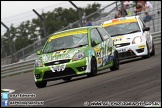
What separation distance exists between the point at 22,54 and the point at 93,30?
38.3 feet

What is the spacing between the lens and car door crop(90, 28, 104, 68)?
1358 centimetres

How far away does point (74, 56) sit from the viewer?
12.7 m

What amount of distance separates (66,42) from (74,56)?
110cm

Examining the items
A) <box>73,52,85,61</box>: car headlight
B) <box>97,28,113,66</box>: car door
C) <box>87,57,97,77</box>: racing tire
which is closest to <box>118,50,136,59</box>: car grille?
<box>97,28,113,66</box>: car door

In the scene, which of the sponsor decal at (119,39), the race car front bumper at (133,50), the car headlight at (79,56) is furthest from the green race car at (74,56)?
the sponsor decal at (119,39)

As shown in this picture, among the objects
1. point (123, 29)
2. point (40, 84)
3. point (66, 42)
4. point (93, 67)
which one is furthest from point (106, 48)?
point (123, 29)

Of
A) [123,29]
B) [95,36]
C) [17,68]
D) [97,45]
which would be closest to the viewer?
[97,45]

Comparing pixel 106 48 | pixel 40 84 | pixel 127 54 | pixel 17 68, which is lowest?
pixel 17 68

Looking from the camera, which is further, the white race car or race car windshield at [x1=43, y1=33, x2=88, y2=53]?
the white race car

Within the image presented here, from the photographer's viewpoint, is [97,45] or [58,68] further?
[97,45]

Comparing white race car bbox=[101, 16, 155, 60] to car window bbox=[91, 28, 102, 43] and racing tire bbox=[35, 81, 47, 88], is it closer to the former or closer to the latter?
car window bbox=[91, 28, 102, 43]

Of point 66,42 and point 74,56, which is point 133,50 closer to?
point 66,42

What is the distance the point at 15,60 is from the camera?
80.8 ft

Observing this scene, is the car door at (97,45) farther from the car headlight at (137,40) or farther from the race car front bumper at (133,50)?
the car headlight at (137,40)
